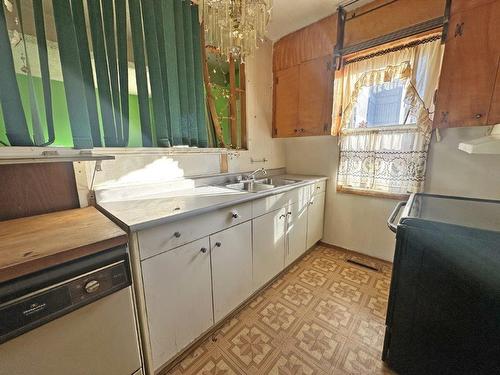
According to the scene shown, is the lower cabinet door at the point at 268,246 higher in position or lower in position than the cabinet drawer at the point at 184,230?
lower

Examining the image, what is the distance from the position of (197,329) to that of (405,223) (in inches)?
49.7

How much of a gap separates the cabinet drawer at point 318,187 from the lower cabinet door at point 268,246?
556 millimetres

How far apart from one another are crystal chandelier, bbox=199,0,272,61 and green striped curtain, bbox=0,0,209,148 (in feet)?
1.78

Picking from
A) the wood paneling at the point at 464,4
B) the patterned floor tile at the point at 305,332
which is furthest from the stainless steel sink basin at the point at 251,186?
the wood paneling at the point at 464,4

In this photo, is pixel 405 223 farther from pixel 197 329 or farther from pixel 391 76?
pixel 391 76

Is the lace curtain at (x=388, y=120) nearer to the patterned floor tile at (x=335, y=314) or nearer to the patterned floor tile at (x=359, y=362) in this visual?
the patterned floor tile at (x=335, y=314)

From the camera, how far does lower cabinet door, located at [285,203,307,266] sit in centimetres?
193

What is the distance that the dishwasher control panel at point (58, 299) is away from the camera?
567 millimetres

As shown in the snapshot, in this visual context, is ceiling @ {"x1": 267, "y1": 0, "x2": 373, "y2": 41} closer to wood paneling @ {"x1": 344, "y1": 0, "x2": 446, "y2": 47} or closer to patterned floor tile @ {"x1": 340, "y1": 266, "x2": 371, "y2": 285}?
wood paneling @ {"x1": 344, "y1": 0, "x2": 446, "y2": 47}

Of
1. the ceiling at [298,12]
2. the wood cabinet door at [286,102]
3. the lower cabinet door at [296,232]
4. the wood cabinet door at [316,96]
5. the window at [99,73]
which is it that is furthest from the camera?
the wood cabinet door at [286,102]

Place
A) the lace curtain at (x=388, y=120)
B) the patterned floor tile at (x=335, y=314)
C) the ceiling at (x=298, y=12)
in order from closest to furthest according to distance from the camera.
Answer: the patterned floor tile at (x=335, y=314), the lace curtain at (x=388, y=120), the ceiling at (x=298, y=12)

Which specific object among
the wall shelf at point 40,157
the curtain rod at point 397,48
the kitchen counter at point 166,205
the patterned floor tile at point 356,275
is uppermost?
the curtain rod at point 397,48

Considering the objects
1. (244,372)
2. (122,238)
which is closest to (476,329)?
(244,372)

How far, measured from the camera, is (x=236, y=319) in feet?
4.90
